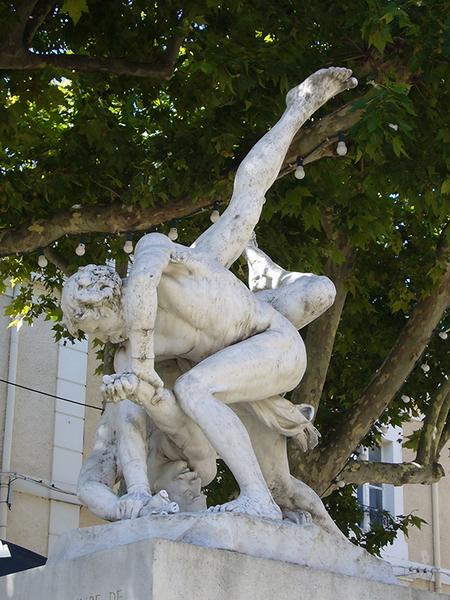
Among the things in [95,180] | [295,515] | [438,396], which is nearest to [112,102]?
[95,180]

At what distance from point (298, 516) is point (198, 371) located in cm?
81

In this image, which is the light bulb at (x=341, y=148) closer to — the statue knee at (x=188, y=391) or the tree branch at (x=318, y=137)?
the tree branch at (x=318, y=137)

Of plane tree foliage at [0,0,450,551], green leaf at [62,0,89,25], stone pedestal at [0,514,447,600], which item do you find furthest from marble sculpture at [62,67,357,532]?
green leaf at [62,0,89,25]

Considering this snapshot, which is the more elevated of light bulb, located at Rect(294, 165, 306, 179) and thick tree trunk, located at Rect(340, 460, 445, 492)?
light bulb, located at Rect(294, 165, 306, 179)

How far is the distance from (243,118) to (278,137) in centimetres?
373

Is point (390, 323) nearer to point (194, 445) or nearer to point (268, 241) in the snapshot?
point (268, 241)

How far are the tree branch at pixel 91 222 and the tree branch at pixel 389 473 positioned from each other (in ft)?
9.80

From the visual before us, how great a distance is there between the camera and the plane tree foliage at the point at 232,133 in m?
8.91

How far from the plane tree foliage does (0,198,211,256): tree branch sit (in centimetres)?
1

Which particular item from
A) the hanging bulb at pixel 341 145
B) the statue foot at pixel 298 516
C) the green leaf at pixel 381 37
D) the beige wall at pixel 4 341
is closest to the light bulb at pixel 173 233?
the hanging bulb at pixel 341 145

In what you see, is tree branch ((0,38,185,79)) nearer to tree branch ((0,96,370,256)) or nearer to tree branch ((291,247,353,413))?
tree branch ((0,96,370,256))

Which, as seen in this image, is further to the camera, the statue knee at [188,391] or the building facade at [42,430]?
the building facade at [42,430]

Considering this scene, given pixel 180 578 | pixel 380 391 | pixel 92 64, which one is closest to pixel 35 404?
pixel 380 391

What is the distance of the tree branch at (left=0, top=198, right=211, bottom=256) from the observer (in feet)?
31.5
